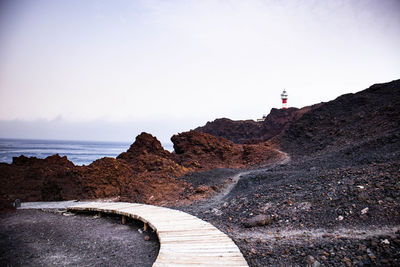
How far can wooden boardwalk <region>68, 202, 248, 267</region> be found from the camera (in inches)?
146

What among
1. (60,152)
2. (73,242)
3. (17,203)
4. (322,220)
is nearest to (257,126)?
(17,203)

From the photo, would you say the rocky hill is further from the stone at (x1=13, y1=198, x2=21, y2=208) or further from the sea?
the sea

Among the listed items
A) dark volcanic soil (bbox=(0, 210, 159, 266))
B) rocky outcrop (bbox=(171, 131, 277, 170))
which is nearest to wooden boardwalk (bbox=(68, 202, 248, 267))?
dark volcanic soil (bbox=(0, 210, 159, 266))

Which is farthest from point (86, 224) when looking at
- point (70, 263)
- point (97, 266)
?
point (97, 266)

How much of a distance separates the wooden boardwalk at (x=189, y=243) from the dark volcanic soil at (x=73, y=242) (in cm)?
55

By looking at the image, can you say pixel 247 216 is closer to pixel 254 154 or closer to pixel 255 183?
pixel 255 183

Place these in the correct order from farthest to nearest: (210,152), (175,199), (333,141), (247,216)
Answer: (210,152) → (333,141) → (175,199) → (247,216)

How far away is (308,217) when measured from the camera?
243 inches

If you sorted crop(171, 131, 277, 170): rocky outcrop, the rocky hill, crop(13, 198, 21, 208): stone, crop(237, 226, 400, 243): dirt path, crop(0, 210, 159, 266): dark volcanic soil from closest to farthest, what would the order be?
crop(237, 226, 400, 243): dirt path
crop(0, 210, 159, 266): dark volcanic soil
crop(13, 198, 21, 208): stone
the rocky hill
crop(171, 131, 277, 170): rocky outcrop

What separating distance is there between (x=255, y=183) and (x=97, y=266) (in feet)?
25.7

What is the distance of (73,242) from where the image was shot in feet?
19.6

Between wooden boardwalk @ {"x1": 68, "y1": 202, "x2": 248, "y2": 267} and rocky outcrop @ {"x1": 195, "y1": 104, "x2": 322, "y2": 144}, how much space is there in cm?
3329

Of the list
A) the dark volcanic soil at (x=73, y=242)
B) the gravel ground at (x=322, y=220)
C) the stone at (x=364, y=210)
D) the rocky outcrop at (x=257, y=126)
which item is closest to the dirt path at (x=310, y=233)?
the gravel ground at (x=322, y=220)

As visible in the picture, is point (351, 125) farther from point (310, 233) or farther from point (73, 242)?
point (73, 242)
